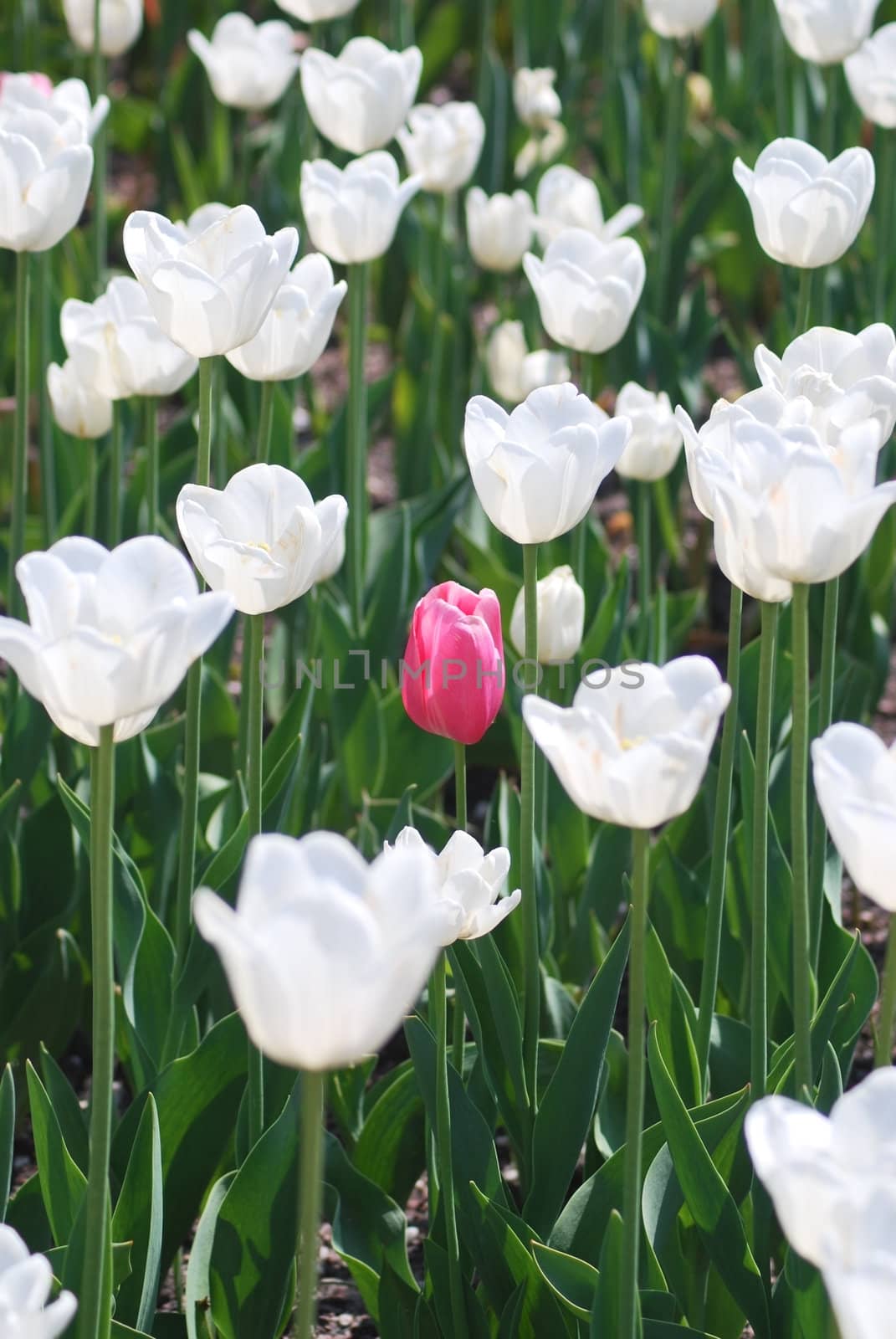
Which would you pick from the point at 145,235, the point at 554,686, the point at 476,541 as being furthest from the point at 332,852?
the point at 476,541

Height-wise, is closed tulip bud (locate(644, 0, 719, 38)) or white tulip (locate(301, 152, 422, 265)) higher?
closed tulip bud (locate(644, 0, 719, 38))

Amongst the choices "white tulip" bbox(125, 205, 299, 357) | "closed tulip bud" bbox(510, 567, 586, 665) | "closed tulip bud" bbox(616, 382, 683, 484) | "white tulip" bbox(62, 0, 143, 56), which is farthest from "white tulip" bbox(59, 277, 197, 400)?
"white tulip" bbox(62, 0, 143, 56)

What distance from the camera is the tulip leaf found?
1.28m

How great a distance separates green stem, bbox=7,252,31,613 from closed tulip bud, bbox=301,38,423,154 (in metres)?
0.61

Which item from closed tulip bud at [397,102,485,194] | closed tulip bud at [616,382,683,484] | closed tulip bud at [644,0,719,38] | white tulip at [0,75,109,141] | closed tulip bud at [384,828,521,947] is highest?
closed tulip bud at [644,0,719,38]

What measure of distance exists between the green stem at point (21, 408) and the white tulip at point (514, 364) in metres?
0.86

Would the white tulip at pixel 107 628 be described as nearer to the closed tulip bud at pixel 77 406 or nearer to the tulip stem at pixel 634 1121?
the tulip stem at pixel 634 1121

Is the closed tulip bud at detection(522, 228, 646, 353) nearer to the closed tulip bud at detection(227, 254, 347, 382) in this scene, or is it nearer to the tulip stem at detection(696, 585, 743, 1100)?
the closed tulip bud at detection(227, 254, 347, 382)

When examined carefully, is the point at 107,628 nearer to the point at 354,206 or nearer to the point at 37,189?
the point at 37,189

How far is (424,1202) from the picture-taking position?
182 cm

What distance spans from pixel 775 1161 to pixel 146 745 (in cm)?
119

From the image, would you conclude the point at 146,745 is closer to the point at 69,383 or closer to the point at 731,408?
the point at 69,383

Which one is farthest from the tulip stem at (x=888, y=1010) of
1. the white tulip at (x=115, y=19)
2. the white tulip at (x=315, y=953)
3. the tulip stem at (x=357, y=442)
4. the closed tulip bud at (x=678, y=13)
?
the white tulip at (x=115, y=19)

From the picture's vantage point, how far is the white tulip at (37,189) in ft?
5.44
